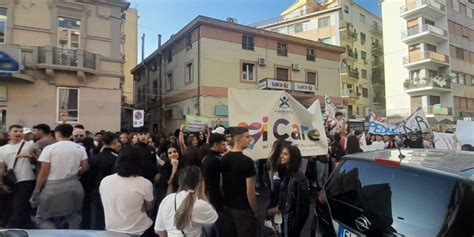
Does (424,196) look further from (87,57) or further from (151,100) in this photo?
(151,100)

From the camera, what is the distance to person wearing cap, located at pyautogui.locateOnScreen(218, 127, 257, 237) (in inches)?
146

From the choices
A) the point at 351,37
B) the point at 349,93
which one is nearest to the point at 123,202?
the point at 349,93

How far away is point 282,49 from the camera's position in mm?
27281

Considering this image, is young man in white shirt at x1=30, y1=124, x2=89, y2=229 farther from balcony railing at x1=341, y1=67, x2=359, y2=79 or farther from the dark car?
balcony railing at x1=341, y1=67, x2=359, y2=79

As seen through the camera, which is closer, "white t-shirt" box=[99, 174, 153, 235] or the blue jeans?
"white t-shirt" box=[99, 174, 153, 235]

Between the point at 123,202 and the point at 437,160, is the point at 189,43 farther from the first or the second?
the point at 437,160

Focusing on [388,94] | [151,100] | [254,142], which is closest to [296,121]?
[254,142]

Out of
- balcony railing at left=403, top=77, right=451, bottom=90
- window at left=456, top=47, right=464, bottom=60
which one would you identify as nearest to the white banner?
balcony railing at left=403, top=77, right=451, bottom=90

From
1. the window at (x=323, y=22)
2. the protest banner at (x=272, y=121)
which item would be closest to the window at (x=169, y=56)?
the window at (x=323, y=22)

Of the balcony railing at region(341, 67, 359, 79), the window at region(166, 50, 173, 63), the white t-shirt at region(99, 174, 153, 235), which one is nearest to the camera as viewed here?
the white t-shirt at region(99, 174, 153, 235)

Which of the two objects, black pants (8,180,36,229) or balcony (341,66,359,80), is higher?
balcony (341,66,359,80)

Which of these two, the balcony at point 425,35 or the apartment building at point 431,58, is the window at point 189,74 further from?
the balcony at point 425,35

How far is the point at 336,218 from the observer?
2.93 metres

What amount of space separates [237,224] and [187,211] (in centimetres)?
107
